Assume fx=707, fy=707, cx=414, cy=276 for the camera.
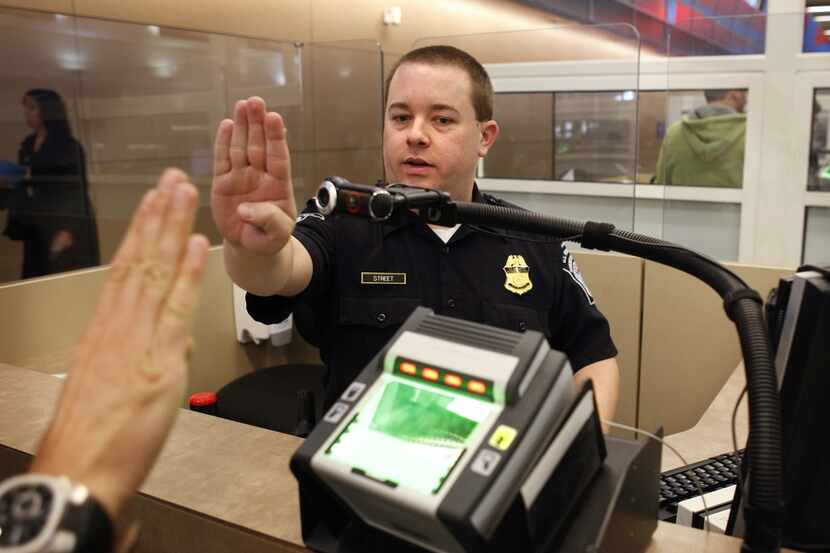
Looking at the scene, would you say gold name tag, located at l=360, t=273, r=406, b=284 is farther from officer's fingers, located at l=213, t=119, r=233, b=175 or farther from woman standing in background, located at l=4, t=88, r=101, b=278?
woman standing in background, located at l=4, t=88, r=101, b=278

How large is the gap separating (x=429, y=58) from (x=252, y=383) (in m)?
1.40

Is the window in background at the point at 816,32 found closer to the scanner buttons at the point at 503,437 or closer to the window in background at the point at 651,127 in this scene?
the window in background at the point at 651,127

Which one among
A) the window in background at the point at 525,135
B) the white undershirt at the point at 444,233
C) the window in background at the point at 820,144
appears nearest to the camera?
the white undershirt at the point at 444,233

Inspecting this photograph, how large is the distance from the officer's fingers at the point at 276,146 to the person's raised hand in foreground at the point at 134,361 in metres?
0.34

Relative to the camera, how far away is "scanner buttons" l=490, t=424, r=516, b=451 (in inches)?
21.1

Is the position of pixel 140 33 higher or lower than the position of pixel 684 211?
higher

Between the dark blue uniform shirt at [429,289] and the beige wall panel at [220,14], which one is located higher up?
the beige wall panel at [220,14]

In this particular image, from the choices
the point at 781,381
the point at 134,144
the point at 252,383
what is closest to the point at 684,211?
the point at 252,383

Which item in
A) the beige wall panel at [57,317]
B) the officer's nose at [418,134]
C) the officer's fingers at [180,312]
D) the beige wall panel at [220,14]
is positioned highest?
the beige wall panel at [220,14]

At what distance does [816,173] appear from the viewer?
2941 millimetres

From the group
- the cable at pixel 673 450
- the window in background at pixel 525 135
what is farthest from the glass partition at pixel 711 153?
the cable at pixel 673 450

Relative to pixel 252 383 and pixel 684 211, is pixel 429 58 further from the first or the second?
pixel 684 211

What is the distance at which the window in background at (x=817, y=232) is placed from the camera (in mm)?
2939

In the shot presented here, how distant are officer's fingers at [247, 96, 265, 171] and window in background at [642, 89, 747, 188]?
8.35 feet
